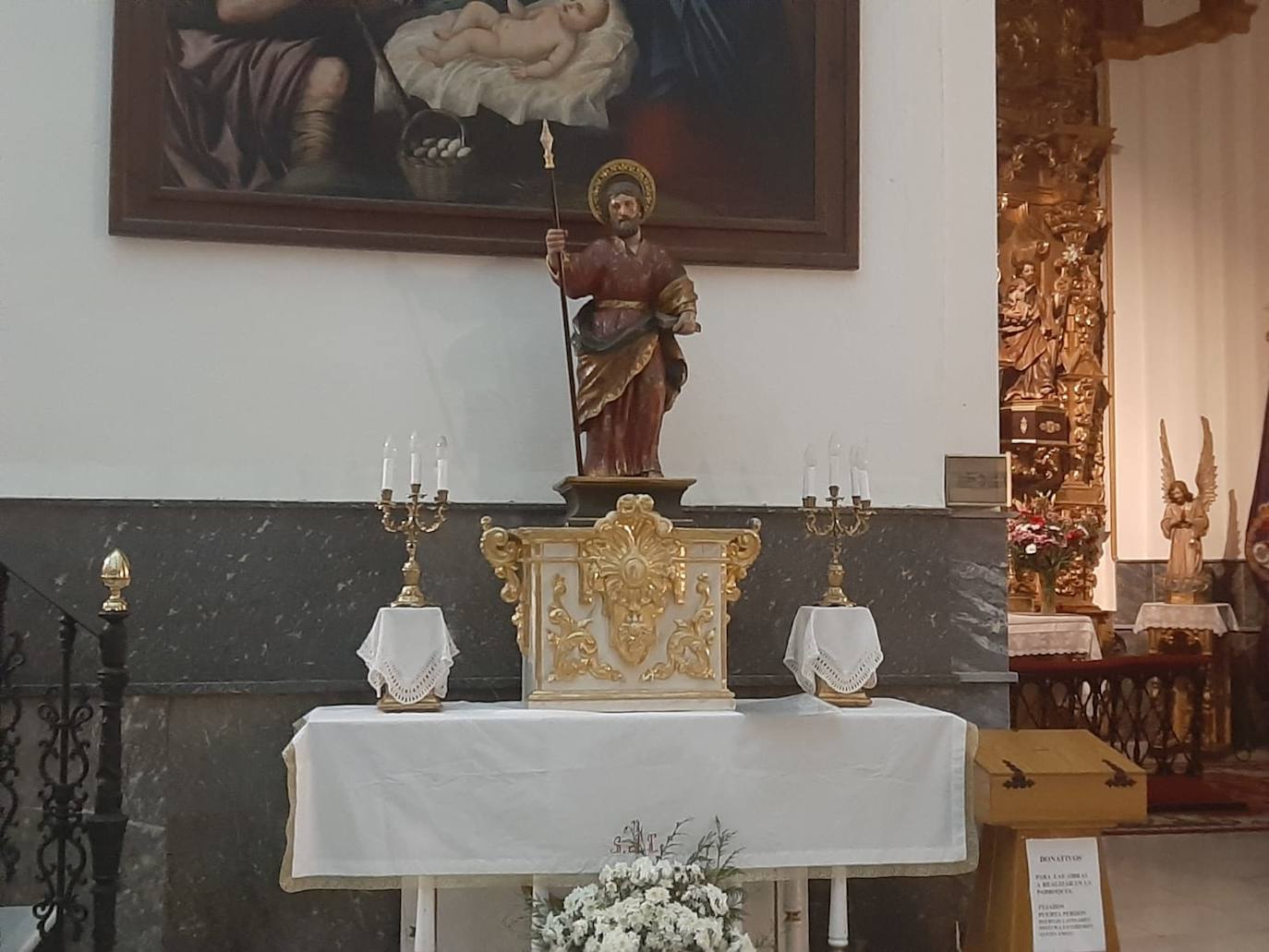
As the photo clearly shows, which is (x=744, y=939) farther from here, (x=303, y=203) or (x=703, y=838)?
(x=303, y=203)

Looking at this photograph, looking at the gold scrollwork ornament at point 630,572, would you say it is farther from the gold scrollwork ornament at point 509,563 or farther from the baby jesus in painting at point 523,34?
the baby jesus in painting at point 523,34

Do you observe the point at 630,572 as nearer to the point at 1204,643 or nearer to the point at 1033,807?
the point at 1033,807

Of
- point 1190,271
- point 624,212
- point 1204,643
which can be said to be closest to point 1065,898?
point 624,212

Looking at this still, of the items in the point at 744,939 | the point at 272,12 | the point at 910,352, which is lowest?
the point at 744,939

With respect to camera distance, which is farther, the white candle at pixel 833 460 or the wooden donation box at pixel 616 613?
the white candle at pixel 833 460

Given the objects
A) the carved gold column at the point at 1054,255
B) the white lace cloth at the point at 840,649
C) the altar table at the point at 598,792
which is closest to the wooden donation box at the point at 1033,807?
the altar table at the point at 598,792

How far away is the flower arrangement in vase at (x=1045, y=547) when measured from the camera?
28.9 ft

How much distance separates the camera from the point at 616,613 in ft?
14.4

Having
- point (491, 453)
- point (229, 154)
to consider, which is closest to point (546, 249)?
point (491, 453)

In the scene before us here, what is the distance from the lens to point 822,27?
5.31 metres

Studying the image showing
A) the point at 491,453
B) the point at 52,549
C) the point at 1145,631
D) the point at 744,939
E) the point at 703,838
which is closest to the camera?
the point at 744,939

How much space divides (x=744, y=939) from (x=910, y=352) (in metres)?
2.43

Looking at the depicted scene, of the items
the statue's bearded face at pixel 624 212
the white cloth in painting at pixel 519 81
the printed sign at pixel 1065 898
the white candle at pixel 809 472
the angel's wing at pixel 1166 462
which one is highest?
the white cloth in painting at pixel 519 81

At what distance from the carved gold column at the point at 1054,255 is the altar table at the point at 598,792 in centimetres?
560
